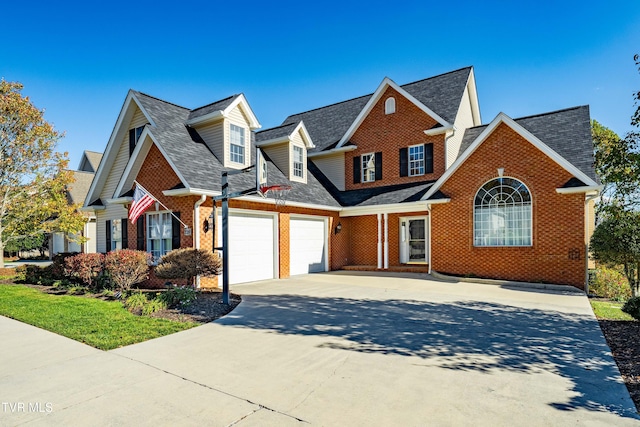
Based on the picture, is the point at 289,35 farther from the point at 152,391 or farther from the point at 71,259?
the point at 152,391

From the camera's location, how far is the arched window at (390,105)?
18344 mm

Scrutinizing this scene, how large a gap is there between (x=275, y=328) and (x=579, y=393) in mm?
4801

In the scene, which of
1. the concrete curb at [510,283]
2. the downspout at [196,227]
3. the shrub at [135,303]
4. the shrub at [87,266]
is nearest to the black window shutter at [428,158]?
the concrete curb at [510,283]

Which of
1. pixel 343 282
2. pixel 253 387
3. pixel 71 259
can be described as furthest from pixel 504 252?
pixel 71 259

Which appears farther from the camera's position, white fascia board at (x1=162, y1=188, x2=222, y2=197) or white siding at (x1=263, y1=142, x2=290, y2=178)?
white siding at (x1=263, y1=142, x2=290, y2=178)

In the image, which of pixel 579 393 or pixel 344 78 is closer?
pixel 579 393

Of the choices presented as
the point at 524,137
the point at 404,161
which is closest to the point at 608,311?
the point at 524,137

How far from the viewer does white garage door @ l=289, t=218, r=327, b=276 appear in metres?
15.7

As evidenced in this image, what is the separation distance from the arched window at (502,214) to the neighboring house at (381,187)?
0.04 m

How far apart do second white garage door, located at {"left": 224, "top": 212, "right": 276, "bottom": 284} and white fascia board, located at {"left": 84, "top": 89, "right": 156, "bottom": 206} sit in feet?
17.2

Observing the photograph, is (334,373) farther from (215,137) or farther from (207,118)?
(207,118)

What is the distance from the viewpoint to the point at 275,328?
7094 millimetres

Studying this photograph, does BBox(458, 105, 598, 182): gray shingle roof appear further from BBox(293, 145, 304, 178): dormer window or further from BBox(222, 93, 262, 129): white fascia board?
BBox(222, 93, 262, 129): white fascia board

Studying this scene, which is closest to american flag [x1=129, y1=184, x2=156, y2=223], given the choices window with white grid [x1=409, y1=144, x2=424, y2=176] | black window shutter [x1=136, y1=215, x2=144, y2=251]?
black window shutter [x1=136, y1=215, x2=144, y2=251]
